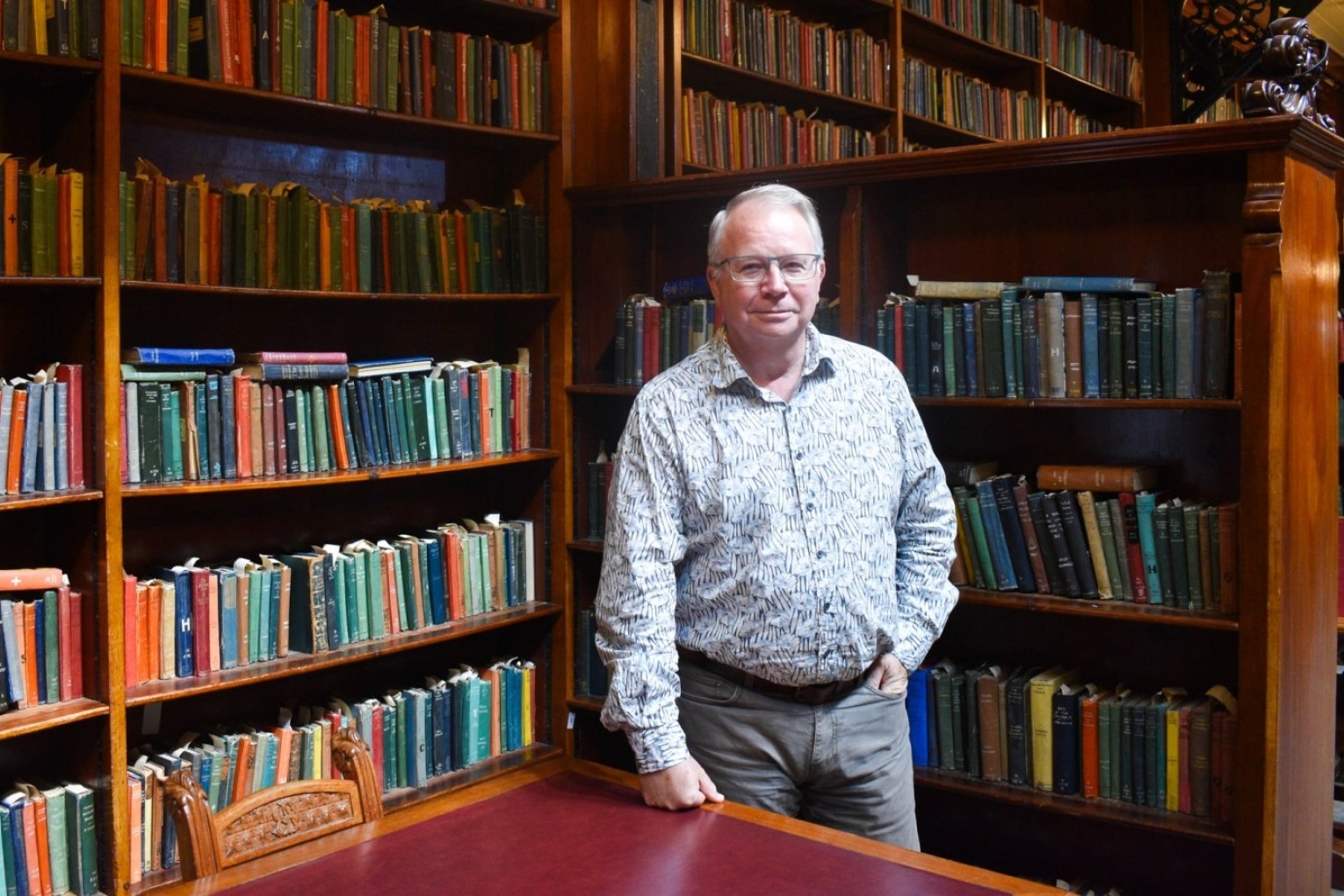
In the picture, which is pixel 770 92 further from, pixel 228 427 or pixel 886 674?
pixel 886 674

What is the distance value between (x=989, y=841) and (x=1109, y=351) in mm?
1259

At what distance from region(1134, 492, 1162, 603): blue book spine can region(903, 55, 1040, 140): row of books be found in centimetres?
262

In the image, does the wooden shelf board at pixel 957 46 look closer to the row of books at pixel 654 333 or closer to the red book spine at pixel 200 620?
the row of books at pixel 654 333

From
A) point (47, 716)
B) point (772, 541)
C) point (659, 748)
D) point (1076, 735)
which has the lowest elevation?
point (1076, 735)

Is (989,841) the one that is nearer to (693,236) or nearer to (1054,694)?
(1054,694)

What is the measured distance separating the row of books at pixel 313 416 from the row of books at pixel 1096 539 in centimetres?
133

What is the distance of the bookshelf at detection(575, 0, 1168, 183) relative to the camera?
3855mm

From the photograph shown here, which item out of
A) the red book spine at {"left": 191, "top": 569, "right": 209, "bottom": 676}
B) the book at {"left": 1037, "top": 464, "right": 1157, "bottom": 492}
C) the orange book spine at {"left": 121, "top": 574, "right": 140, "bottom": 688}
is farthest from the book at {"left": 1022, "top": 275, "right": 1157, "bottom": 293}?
the orange book spine at {"left": 121, "top": 574, "right": 140, "bottom": 688}

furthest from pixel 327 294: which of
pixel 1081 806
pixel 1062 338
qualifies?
pixel 1081 806

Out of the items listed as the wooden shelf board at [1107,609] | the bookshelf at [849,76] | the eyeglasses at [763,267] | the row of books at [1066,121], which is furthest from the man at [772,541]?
the row of books at [1066,121]

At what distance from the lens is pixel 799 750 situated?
222 centimetres

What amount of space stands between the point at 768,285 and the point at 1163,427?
130 cm

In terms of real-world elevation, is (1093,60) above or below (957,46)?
above

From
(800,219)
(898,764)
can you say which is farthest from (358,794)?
(800,219)
